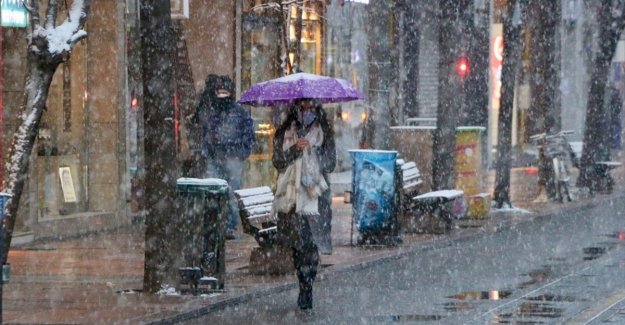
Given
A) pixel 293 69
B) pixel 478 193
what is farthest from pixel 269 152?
pixel 478 193

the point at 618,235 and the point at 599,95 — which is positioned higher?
the point at 599,95

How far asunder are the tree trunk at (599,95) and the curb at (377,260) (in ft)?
6.69

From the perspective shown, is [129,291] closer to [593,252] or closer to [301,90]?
[301,90]

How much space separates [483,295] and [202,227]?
2.71 meters

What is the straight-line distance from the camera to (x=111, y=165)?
896 inches

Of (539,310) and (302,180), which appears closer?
(539,310)

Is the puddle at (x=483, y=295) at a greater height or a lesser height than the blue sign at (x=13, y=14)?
lesser

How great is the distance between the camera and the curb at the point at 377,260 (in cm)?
1284

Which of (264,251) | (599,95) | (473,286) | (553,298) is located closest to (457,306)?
(553,298)

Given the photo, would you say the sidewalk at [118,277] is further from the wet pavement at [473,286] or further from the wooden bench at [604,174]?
the wooden bench at [604,174]

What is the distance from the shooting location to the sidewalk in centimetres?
1260

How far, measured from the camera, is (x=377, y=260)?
17.3 meters

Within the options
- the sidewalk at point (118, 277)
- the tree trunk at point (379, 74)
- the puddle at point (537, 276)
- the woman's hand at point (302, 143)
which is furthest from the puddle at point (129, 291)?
the tree trunk at point (379, 74)

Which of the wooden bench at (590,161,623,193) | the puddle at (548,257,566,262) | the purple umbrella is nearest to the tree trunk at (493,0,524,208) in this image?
the wooden bench at (590,161,623,193)
